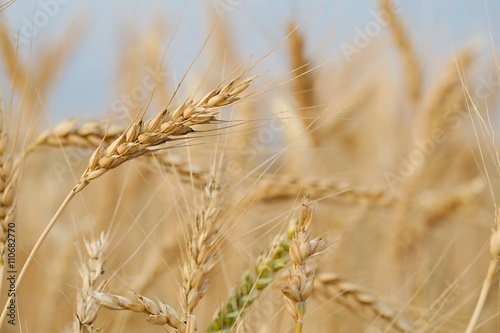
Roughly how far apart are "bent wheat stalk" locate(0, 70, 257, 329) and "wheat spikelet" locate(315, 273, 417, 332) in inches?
23.5

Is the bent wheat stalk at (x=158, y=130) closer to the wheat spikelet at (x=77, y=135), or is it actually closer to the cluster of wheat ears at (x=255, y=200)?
the cluster of wheat ears at (x=255, y=200)

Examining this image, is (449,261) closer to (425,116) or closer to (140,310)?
(425,116)

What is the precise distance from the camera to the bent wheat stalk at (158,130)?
0.87m

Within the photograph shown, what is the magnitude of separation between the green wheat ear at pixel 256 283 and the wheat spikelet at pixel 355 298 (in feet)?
0.99

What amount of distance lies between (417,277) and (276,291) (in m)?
0.99

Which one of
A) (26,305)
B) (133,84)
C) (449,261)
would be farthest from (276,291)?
(449,261)

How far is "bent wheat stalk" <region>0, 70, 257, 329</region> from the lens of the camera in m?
0.87

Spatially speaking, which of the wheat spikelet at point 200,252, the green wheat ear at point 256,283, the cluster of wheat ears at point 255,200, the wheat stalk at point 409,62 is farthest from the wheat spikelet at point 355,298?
the wheat stalk at point 409,62

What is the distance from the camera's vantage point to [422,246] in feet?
8.07

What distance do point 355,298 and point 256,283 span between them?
1.34 feet

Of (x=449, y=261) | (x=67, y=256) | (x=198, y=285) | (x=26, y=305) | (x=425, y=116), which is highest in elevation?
(x=198, y=285)

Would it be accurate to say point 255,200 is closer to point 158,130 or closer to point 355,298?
point 355,298

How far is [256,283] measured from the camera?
40.4 inches

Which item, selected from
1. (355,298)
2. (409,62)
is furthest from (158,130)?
(409,62)
